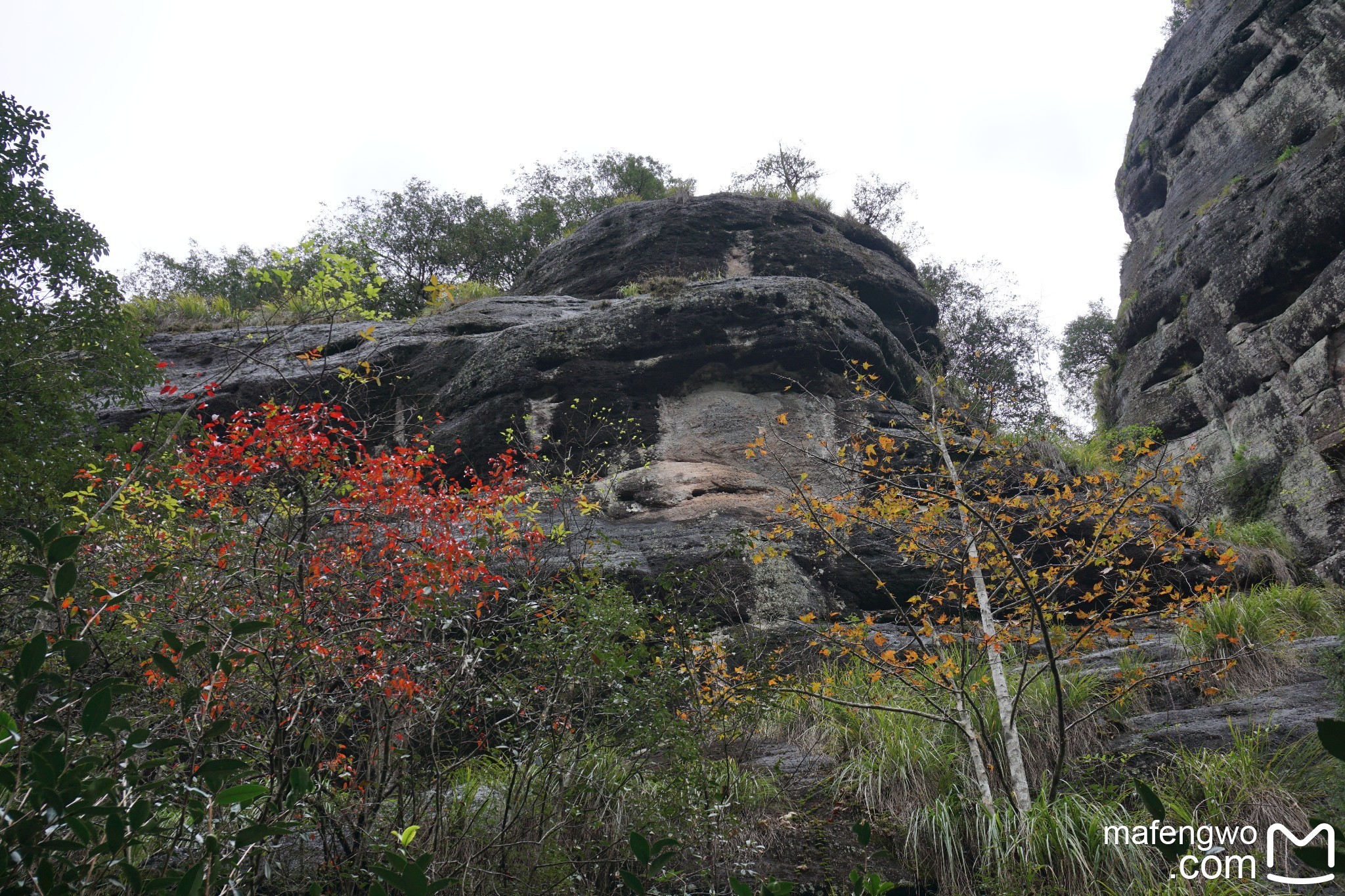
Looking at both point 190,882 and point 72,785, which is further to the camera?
point 72,785

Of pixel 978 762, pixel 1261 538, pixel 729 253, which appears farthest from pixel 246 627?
pixel 729 253

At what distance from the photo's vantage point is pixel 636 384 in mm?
11703

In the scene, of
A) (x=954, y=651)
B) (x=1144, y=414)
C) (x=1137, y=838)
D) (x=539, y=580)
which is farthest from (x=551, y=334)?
(x=1144, y=414)

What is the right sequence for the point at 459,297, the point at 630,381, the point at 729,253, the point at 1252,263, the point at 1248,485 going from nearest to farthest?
the point at 630,381 < the point at 1248,485 < the point at 1252,263 < the point at 729,253 < the point at 459,297

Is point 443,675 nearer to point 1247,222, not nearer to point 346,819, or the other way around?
point 346,819

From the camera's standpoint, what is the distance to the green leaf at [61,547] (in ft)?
5.69

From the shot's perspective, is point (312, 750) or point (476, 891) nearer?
point (476, 891)

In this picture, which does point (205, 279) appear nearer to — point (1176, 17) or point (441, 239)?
Answer: point (441, 239)

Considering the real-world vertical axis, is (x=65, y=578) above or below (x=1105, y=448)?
below

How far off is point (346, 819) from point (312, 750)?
490 mm

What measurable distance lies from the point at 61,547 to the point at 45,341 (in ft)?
28.8

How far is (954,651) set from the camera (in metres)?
6.91

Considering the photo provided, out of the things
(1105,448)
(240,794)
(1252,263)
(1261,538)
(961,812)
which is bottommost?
(961,812)

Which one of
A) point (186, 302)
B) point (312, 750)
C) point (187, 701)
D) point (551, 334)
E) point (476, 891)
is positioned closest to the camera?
point (187, 701)
